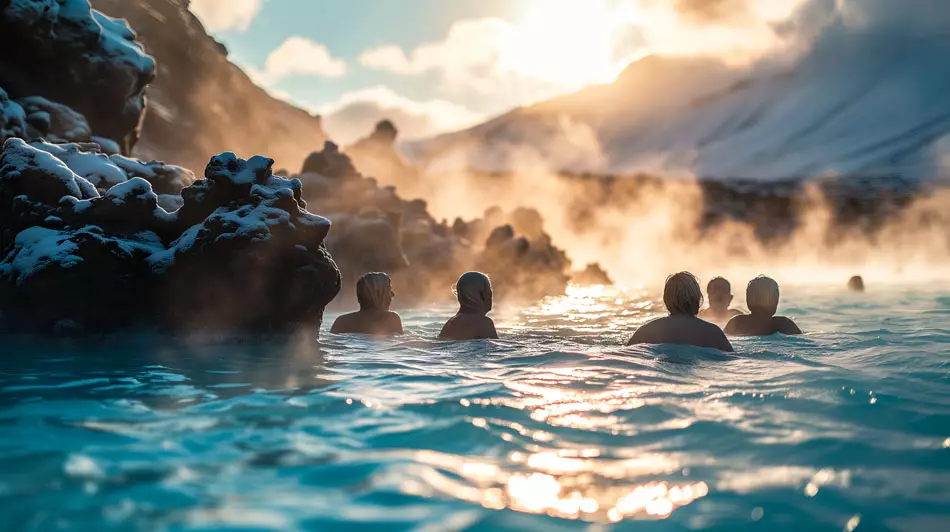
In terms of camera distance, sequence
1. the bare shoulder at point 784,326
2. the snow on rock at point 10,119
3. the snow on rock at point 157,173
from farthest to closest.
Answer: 1. the snow on rock at point 10,119
2. the snow on rock at point 157,173
3. the bare shoulder at point 784,326

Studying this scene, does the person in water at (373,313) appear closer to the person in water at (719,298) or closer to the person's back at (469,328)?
the person's back at (469,328)

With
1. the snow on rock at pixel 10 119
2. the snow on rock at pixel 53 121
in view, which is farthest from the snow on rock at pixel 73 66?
the snow on rock at pixel 10 119

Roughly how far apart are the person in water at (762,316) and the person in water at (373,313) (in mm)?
4260

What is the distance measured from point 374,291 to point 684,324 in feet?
12.0

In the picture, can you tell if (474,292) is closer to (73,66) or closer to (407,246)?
(73,66)

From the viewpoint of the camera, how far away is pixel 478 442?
3.23 meters

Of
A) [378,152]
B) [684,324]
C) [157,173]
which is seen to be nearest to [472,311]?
[684,324]

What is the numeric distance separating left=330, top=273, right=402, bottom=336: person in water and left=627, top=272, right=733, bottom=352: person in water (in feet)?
10.4

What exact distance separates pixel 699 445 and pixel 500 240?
21.5 m

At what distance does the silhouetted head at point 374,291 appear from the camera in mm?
7441

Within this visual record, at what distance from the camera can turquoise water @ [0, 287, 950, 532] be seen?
2.37 metres

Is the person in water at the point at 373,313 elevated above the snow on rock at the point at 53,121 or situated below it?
below

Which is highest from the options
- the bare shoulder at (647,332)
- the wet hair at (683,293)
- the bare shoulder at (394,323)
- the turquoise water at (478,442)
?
the wet hair at (683,293)

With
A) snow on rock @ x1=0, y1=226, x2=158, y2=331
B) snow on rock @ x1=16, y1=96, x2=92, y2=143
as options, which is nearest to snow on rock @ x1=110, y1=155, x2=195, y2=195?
snow on rock @ x1=16, y1=96, x2=92, y2=143
